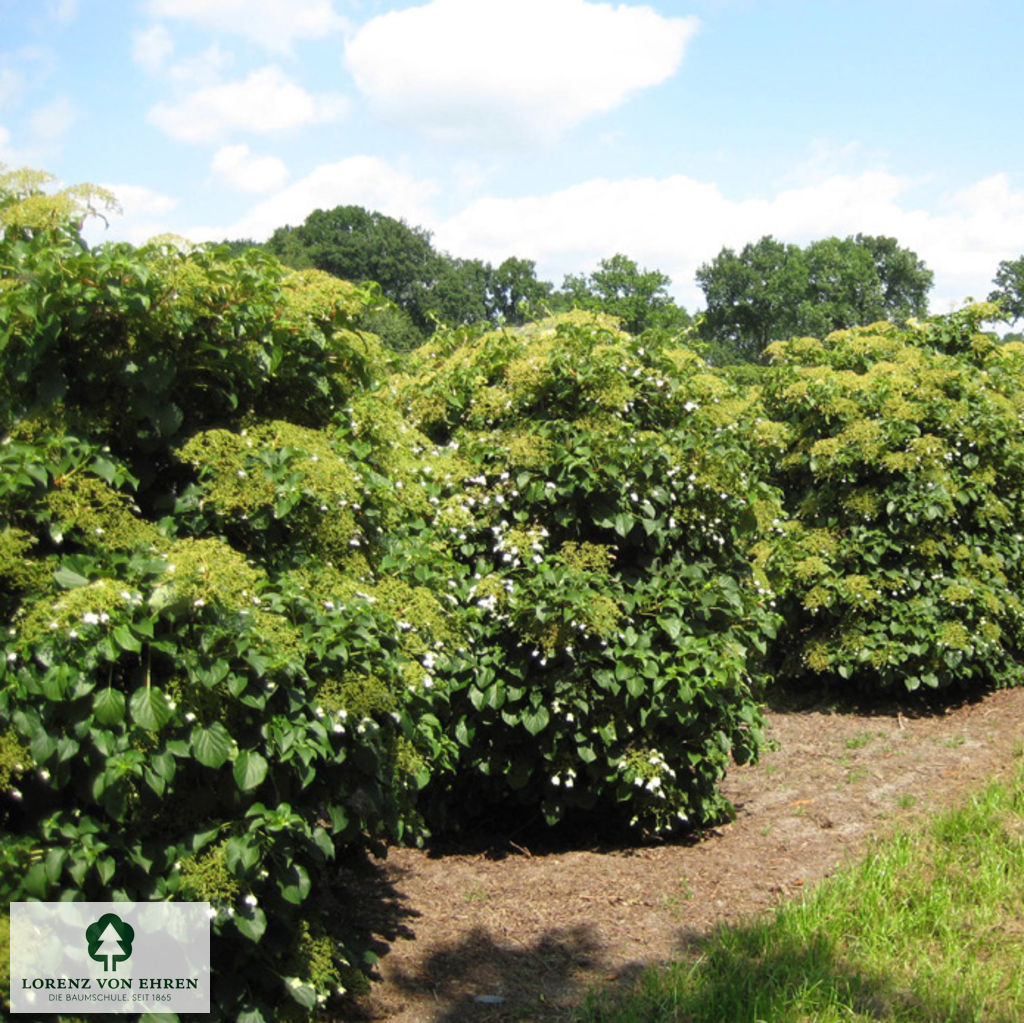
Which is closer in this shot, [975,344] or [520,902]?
[520,902]

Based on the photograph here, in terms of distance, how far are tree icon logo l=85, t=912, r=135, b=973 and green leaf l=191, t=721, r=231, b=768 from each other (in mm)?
440

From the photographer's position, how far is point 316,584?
2926mm

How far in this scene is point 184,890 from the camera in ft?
7.97

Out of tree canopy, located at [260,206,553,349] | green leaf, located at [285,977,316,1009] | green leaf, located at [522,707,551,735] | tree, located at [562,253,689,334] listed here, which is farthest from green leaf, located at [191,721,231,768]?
tree canopy, located at [260,206,553,349]

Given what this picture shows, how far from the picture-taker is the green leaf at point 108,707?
7.54ft

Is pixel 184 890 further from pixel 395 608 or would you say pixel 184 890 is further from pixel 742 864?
pixel 742 864


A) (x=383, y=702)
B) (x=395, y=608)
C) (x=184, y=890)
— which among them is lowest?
(x=184, y=890)

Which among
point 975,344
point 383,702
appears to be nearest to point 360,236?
point 975,344

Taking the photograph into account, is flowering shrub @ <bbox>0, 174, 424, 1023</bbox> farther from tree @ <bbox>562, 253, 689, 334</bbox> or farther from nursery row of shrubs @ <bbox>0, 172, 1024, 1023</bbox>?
tree @ <bbox>562, 253, 689, 334</bbox>

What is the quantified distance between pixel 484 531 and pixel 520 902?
1553 millimetres

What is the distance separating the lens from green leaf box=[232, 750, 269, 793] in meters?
2.43

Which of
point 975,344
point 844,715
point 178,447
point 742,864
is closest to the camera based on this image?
point 178,447

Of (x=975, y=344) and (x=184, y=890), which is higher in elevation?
(x=975, y=344)

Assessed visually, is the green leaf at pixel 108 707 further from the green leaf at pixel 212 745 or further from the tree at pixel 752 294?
the tree at pixel 752 294
